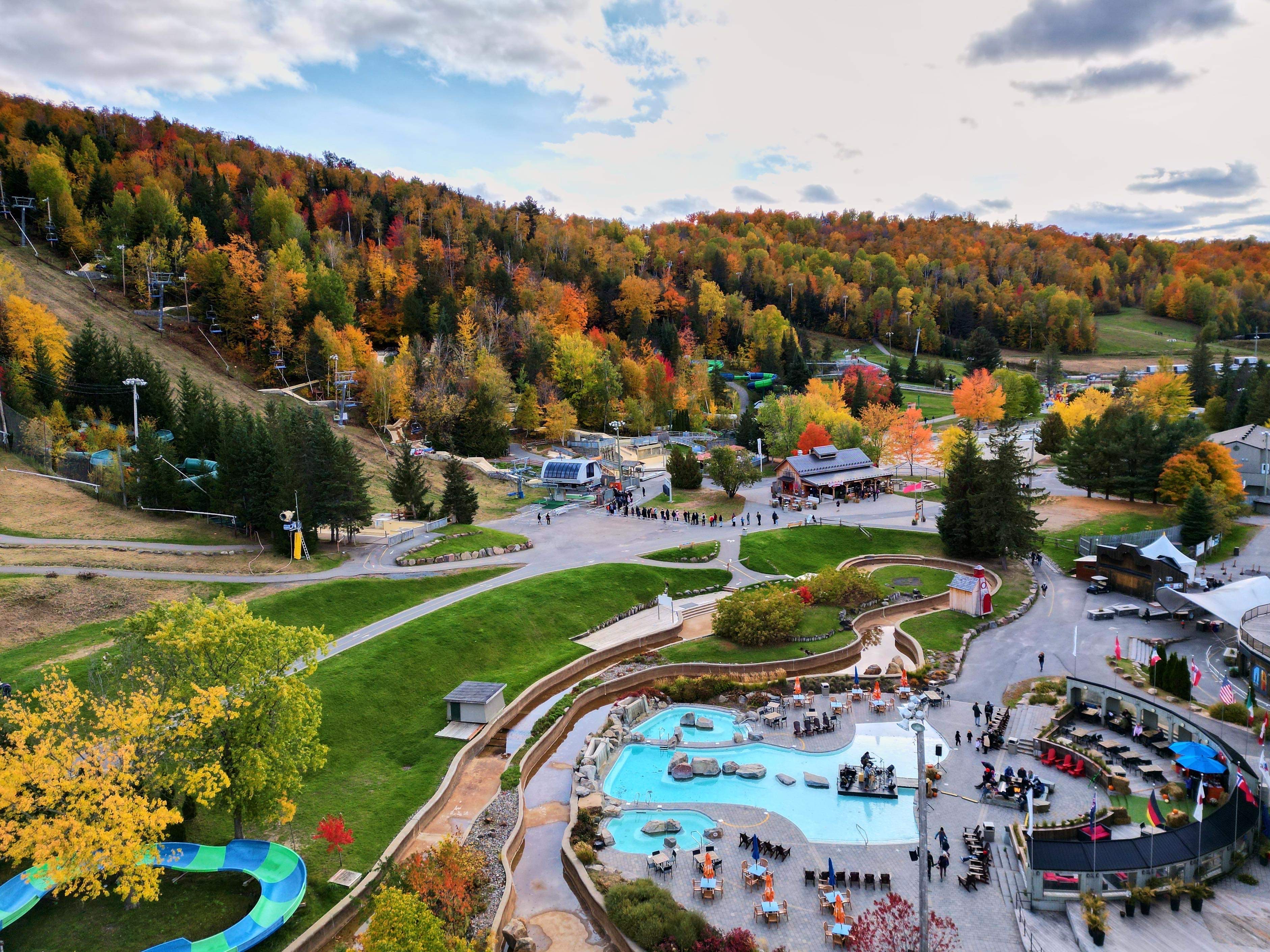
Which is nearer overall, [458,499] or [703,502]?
[458,499]

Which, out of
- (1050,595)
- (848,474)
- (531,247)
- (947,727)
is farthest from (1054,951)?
(531,247)

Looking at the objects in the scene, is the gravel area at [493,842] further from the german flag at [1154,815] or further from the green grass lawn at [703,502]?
the green grass lawn at [703,502]

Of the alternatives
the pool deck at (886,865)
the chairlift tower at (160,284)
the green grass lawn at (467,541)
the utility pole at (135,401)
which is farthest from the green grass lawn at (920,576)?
the chairlift tower at (160,284)

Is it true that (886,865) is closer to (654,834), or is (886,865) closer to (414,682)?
(654,834)

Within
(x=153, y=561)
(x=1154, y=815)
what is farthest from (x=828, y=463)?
(x=153, y=561)

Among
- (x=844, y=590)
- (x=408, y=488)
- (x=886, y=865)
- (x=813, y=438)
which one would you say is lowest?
(x=886, y=865)

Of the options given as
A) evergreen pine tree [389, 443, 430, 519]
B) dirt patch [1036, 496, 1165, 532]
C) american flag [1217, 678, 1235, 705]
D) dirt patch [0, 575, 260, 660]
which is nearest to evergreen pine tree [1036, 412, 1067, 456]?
dirt patch [1036, 496, 1165, 532]

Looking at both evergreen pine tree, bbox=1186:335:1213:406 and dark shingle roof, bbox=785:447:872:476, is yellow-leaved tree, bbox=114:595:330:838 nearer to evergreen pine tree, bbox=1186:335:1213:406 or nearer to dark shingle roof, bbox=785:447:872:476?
dark shingle roof, bbox=785:447:872:476
